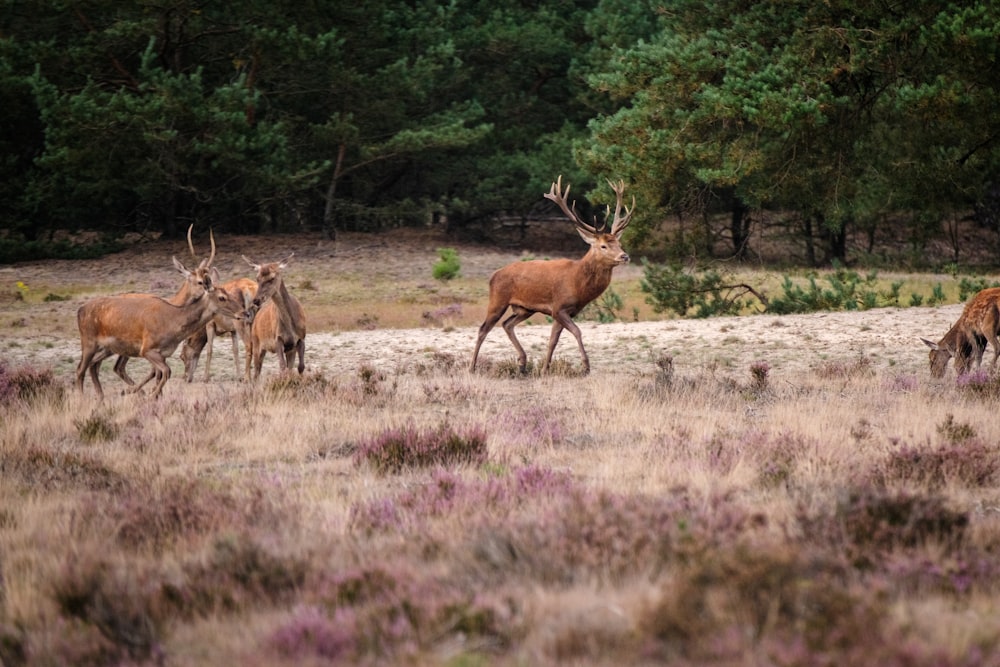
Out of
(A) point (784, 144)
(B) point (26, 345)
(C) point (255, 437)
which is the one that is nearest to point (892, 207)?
(A) point (784, 144)

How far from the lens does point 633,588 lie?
472 centimetres

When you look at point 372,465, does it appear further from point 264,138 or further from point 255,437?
point 264,138

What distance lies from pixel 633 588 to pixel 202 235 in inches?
1280

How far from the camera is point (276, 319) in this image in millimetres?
12578

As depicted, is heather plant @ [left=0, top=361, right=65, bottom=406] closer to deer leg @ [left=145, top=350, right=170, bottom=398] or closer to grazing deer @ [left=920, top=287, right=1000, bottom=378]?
deer leg @ [left=145, top=350, right=170, bottom=398]

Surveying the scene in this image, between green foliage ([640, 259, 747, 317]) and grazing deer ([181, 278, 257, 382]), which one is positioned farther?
green foliage ([640, 259, 747, 317])

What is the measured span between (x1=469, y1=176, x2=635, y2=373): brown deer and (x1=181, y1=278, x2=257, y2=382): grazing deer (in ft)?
9.28

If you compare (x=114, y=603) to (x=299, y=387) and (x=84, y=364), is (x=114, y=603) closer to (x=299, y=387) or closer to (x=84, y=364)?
(x=299, y=387)

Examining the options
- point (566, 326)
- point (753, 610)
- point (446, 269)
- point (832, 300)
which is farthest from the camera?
point (446, 269)

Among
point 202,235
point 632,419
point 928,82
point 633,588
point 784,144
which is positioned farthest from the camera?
point 202,235

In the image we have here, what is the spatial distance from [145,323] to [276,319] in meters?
1.44

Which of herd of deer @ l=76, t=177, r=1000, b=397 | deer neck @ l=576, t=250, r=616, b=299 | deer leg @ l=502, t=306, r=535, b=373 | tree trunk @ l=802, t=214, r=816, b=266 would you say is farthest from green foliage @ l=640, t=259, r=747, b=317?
tree trunk @ l=802, t=214, r=816, b=266

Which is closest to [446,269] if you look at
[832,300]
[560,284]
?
[832,300]

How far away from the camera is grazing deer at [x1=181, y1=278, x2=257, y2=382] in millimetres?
12883
